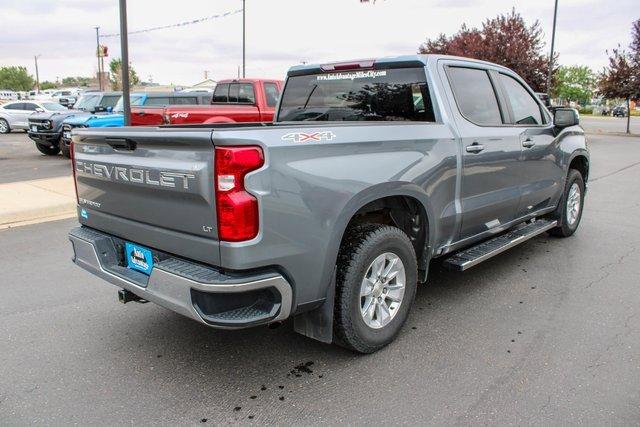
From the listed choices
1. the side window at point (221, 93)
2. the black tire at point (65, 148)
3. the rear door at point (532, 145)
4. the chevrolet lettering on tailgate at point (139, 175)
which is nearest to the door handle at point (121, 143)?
the chevrolet lettering on tailgate at point (139, 175)

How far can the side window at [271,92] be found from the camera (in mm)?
12484

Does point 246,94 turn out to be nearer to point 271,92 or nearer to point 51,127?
point 271,92

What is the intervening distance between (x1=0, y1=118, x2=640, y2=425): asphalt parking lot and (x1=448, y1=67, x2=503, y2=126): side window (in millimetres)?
1486

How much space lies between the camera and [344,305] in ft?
10.4

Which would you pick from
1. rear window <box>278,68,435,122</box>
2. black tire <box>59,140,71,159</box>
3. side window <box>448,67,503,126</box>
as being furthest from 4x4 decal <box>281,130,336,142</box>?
black tire <box>59,140,71,159</box>

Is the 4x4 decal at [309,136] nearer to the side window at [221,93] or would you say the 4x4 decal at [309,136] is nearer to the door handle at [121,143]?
the door handle at [121,143]

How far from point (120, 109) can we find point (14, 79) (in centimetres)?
11850

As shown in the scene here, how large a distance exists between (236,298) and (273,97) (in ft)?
33.8

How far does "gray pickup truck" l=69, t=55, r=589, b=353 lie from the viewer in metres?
2.69

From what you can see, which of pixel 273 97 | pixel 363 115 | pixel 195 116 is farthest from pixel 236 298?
pixel 273 97

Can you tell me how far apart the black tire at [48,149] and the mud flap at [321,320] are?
14.1m

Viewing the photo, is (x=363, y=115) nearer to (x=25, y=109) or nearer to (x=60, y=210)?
(x=60, y=210)

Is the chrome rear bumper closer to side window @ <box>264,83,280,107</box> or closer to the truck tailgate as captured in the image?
the truck tailgate

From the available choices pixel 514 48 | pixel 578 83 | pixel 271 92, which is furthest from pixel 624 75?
pixel 578 83
